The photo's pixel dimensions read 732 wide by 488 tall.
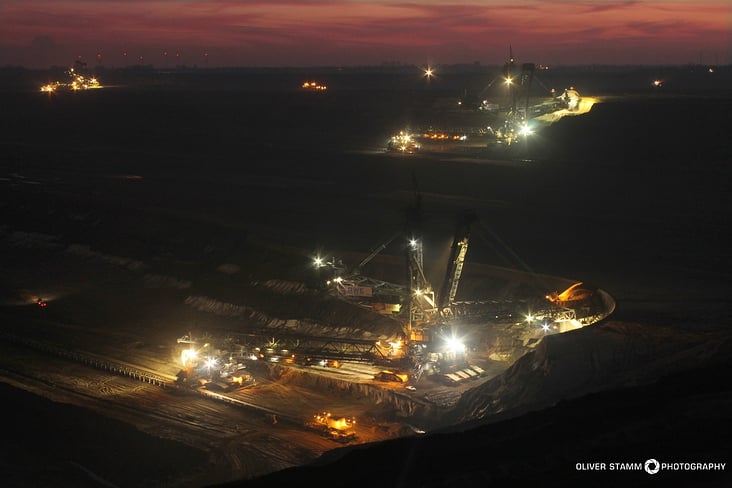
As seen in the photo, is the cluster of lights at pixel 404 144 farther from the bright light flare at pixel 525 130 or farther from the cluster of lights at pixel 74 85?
the cluster of lights at pixel 74 85

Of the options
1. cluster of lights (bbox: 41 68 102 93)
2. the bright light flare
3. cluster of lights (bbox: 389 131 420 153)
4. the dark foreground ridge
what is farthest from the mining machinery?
cluster of lights (bbox: 41 68 102 93)

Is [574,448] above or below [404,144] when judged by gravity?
below

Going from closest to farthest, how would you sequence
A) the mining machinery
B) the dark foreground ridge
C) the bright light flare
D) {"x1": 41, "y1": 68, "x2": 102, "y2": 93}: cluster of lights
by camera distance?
1. the dark foreground ridge
2. the mining machinery
3. the bright light flare
4. {"x1": 41, "y1": 68, "x2": 102, "y2": 93}: cluster of lights

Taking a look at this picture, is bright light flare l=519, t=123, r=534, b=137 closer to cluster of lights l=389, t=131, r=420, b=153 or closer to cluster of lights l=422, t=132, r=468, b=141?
cluster of lights l=422, t=132, r=468, b=141

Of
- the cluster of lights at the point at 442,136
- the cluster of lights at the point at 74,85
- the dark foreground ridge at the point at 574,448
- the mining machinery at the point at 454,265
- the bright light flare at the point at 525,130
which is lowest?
the dark foreground ridge at the point at 574,448

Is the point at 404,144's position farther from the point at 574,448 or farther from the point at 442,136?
the point at 574,448

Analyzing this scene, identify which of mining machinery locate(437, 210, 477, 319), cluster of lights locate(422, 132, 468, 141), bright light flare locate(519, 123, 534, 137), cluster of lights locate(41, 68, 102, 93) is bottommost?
mining machinery locate(437, 210, 477, 319)

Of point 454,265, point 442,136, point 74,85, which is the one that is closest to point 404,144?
point 442,136

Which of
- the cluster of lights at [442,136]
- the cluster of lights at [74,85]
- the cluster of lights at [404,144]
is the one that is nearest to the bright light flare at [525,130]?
the cluster of lights at [442,136]

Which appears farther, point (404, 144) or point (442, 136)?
point (442, 136)
